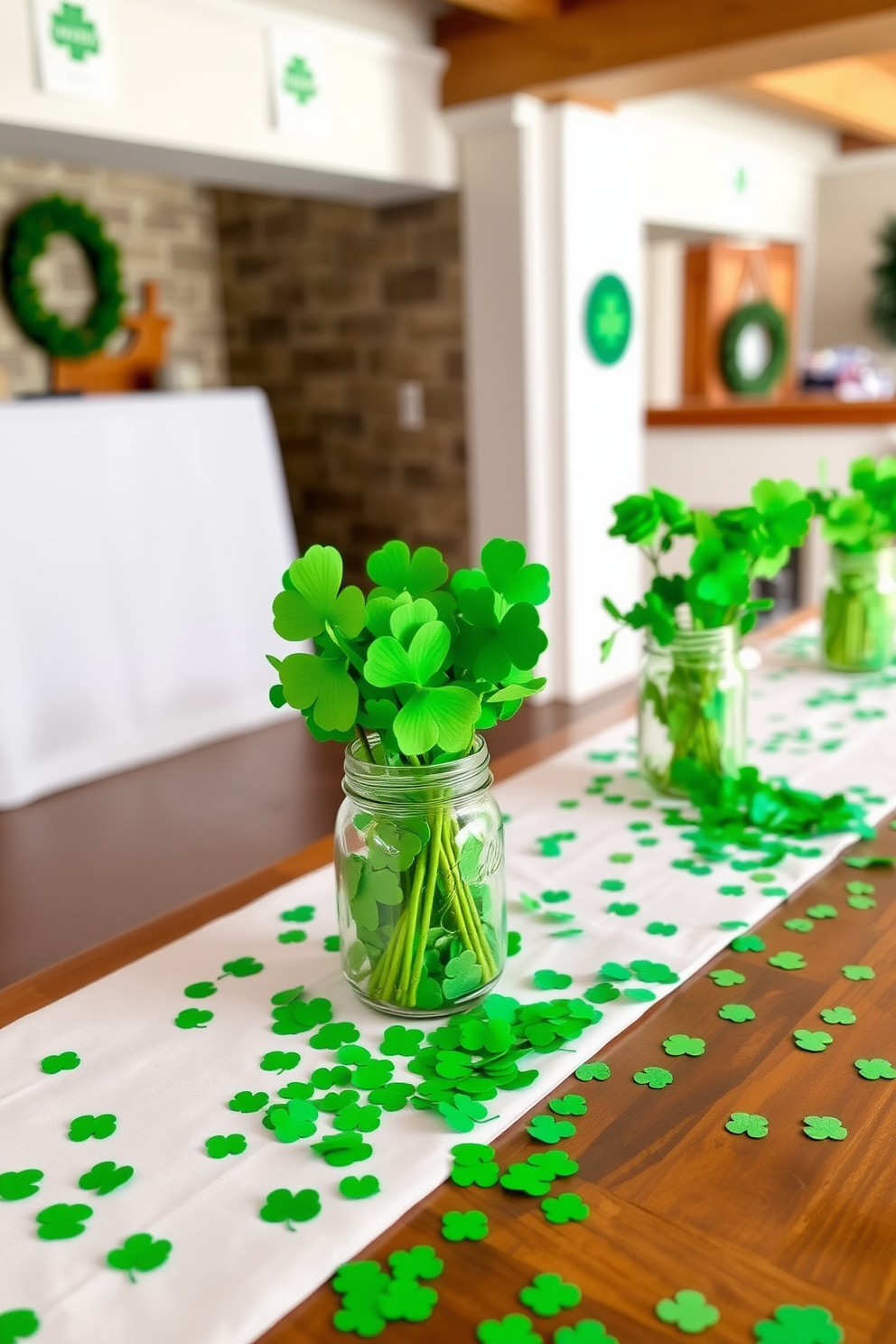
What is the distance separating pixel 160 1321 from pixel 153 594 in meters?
2.99

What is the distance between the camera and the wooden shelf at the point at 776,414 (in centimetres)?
454

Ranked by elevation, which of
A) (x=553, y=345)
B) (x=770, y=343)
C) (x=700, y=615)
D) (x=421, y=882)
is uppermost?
(x=770, y=343)

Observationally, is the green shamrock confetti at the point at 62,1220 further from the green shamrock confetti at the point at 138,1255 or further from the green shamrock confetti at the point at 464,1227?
the green shamrock confetti at the point at 464,1227

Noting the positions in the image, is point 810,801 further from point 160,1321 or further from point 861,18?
point 861,18

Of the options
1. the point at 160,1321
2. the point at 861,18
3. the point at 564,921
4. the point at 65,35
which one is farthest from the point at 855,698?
the point at 65,35

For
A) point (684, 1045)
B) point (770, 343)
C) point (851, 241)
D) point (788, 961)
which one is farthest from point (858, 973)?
point (851, 241)

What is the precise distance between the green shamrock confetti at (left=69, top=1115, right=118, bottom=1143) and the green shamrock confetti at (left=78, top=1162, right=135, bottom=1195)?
4cm

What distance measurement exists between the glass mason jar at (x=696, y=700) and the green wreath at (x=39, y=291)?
3.67 metres

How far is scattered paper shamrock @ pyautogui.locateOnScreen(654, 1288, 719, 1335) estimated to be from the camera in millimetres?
592

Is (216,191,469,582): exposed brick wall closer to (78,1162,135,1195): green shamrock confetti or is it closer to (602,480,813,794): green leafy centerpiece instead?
(602,480,813,794): green leafy centerpiece

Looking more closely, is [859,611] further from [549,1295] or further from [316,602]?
[549,1295]

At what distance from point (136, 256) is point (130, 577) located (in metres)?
2.05

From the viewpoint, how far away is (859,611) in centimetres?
171

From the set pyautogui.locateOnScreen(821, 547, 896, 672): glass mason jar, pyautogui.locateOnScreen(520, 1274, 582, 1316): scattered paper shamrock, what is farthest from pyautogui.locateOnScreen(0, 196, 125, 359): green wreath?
pyautogui.locateOnScreen(520, 1274, 582, 1316): scattered paper shamrock
